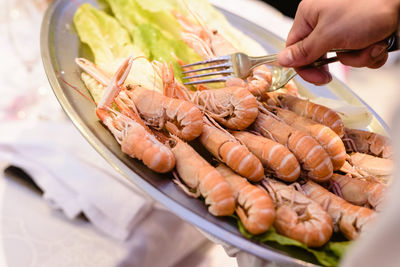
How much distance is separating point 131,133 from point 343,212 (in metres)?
0.68

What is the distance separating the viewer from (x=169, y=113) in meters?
1.26

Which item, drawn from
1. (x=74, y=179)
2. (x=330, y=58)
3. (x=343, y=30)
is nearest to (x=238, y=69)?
(x=330, y=58)

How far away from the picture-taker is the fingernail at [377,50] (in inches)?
47.4

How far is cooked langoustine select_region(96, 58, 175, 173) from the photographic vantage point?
3.68ft

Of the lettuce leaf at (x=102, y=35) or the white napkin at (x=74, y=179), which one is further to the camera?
the lettuce leaf at (x=102, y=35)

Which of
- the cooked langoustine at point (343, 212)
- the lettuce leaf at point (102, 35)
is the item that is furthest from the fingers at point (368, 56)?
the lettuce leaf at point (102, 35)

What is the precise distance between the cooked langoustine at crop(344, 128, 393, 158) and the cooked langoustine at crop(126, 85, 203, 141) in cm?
58

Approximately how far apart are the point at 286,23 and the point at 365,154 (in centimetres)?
161

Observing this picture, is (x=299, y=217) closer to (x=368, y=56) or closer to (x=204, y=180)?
(x=204, y=180)

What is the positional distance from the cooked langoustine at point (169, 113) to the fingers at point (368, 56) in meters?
0.56

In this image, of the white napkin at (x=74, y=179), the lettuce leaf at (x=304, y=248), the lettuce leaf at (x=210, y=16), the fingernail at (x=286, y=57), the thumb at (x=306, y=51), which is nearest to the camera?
the lettuce leaf at (x=304, y=248)

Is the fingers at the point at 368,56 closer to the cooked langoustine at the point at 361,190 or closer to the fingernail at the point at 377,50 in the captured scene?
the fingernail at the point at 377,50

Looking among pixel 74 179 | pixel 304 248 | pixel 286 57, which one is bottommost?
pixel 74 179

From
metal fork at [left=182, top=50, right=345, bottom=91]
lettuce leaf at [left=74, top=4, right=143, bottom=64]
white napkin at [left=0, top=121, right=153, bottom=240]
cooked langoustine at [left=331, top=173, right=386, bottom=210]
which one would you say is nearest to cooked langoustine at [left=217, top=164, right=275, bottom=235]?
cooked langoustine at [left=331, top=173, right=386, bottom=210]
